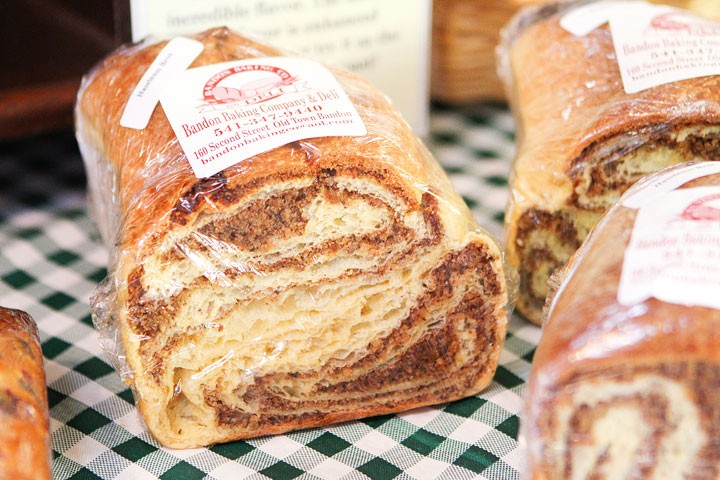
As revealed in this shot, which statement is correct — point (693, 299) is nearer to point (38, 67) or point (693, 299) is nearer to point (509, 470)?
point (509, 470)

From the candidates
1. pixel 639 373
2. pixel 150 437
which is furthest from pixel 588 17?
pixel 150 437

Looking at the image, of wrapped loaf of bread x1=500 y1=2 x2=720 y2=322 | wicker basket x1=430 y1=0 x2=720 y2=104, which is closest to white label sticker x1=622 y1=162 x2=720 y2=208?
wrapped loaf of bread x1=500 y1=2 x2=720 y2=322

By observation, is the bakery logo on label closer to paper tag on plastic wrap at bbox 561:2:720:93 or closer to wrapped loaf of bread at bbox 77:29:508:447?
wrapped loaf of bread at bbox 77:29:508:447

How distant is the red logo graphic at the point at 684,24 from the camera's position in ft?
6.20

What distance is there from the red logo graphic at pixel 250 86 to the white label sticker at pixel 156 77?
0.38ft

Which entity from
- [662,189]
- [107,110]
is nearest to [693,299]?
[662,189]

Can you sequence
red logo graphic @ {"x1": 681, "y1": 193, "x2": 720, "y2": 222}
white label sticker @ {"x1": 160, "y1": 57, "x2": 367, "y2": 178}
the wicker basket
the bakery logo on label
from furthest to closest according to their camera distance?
1. the wicker basket
2. the bakery logo on label
3. white label sticker @ {"x1": 160, "y1": 57, "x2": 367, "y2": 178}
4. red logo graphic @ {"x1": 681, "y1": 193, "x2": 720, "y2": 222}

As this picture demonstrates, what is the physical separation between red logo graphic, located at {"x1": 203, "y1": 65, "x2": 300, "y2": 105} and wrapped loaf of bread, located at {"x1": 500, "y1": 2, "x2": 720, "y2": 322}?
56 centimetres

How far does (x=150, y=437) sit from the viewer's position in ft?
5.20

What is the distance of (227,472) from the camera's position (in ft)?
4.94

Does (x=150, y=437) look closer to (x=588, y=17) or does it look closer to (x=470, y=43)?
(x=588, y=17)

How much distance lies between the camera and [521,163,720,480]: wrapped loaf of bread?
1109 millimetres

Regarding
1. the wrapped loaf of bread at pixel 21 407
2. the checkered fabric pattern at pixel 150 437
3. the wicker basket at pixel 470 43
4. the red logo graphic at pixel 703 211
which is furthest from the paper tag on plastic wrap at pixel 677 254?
the wicker basket at pixel 470 43

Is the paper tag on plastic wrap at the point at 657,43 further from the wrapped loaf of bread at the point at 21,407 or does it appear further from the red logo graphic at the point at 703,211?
the wrapped loaf of bread at the point at 21,407
